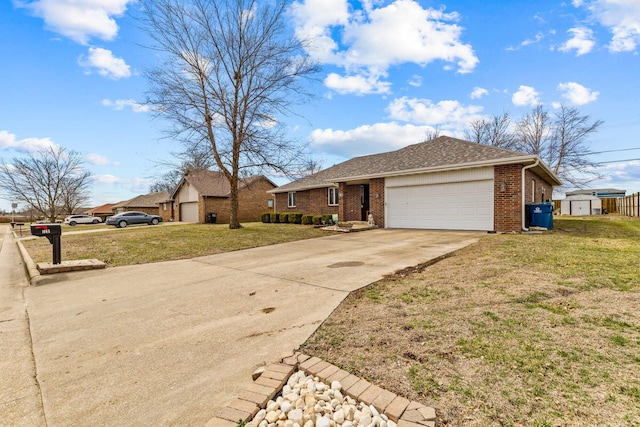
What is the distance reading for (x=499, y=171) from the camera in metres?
11.3

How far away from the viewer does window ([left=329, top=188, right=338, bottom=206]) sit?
19375 mm

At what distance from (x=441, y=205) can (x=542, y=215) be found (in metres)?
3.77

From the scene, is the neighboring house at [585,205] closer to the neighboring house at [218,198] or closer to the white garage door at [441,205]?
the white garage door at [441,205]

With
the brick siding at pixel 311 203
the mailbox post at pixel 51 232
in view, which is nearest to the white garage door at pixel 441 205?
the brick siding at pixel 311 203

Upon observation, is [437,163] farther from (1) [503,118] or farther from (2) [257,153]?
(1) [503,118]

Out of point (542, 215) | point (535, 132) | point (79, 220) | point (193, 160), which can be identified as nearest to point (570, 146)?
point (535, 132)

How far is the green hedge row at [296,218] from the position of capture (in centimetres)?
1761

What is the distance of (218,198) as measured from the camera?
28000 millimetres

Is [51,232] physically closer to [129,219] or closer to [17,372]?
[17,372]

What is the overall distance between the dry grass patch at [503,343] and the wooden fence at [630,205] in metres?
25.6

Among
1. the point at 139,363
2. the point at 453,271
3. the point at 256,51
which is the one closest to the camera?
the point at 139,363

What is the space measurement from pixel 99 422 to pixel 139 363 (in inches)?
31.2

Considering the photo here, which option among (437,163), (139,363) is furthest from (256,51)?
(139,363)

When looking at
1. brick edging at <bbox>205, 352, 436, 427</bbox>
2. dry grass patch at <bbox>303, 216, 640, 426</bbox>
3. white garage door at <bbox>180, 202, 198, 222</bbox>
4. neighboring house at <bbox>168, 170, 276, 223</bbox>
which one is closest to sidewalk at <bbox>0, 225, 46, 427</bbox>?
brick edging at <bbox>205, 352, 436, 427</bbox>
